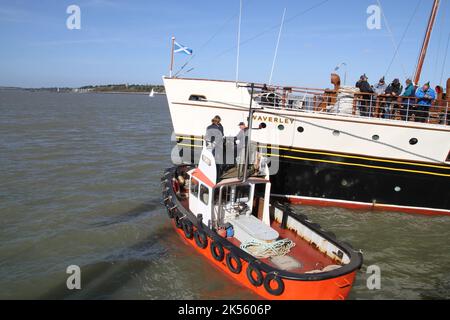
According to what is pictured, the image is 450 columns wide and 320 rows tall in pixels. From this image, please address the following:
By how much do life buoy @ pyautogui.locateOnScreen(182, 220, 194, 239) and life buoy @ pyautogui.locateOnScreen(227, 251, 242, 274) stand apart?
1.66m

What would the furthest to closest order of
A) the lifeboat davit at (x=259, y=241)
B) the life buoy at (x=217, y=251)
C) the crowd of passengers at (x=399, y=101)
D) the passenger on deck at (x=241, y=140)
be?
1. the crowd of passengers at (x=399, y=101)
2. the passenger on deck at (x=241, y=140)
3. the life buoy at (x=217, y=251)
4. the lifeboat davit at (x=259, y=241)

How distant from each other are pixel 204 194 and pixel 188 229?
3.59ft

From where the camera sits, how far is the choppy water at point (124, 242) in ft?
28.1

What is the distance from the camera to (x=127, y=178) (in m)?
17.0

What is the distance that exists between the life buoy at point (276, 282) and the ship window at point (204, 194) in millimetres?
2629

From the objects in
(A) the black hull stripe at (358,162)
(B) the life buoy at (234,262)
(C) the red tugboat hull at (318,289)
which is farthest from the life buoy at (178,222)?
(A) the black hull stripe at (358,162)

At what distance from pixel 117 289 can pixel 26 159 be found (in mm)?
13892

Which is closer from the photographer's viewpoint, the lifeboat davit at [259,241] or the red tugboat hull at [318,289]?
the red tugboat hull at [318,289]

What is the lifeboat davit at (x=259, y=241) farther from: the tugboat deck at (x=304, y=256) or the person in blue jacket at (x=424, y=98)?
the person in blue jacket at (x=424, y=98)

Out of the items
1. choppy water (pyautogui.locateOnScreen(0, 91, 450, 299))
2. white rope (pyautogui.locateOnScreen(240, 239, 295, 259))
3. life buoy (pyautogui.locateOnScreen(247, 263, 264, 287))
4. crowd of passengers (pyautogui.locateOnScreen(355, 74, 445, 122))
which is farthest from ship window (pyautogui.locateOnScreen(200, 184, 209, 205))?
crowd of passengers (pyautogui.locateOnScreen(355, 74, 445, 122))

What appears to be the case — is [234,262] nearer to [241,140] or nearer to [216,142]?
[216,142]

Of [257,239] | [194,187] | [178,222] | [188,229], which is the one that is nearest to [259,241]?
[257,239]

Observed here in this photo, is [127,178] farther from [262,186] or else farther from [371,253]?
[371,253]

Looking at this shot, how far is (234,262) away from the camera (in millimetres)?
8016
